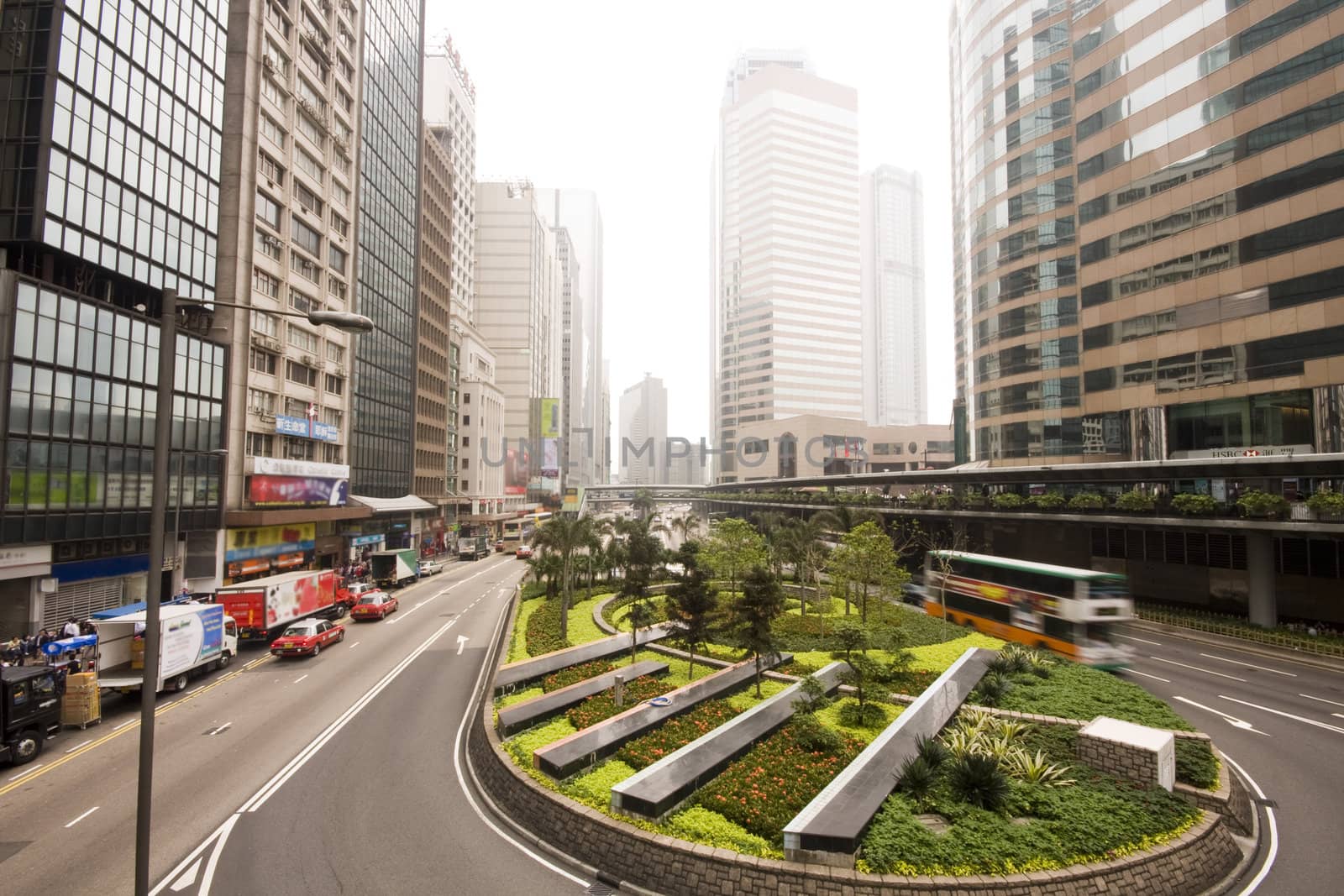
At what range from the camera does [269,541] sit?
48.4m

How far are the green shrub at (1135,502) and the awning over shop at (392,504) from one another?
5999 centimetres

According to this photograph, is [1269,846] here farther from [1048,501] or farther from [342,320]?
[1048,501]

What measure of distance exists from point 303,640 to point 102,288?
25134 millimetres

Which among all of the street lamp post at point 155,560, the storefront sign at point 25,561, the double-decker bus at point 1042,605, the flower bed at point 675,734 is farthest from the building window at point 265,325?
the double-decker bus at point 1042,605

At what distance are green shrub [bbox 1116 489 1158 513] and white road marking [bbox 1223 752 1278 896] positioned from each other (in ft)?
75.7

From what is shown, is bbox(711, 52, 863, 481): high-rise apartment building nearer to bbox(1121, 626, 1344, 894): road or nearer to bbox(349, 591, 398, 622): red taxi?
bbox(349, 591, 398, 622): red taxi

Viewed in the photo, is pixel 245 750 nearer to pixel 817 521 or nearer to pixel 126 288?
pixel 126 288

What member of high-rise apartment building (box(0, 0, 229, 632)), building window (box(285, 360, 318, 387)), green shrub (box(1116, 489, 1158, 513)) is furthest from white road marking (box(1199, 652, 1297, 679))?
building window (box(285, 360, 318, 387))

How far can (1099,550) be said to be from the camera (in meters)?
45.7

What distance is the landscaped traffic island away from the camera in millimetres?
10961

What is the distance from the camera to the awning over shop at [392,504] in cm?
6178

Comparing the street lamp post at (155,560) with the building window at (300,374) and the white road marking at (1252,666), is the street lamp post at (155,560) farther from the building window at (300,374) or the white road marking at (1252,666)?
the building window at (300,374)

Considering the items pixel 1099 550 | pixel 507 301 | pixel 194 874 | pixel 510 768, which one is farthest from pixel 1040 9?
pixel 507 301

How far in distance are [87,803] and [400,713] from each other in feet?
26.3
